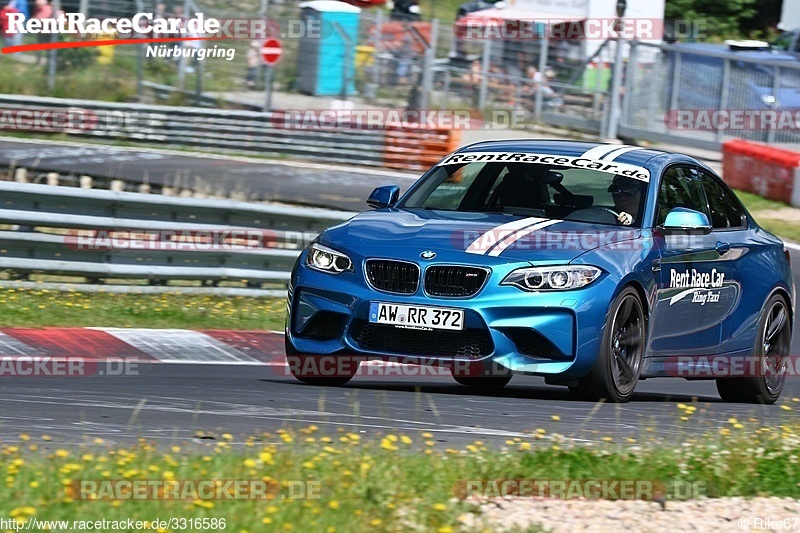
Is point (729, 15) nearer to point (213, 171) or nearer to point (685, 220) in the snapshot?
point (213, 171)

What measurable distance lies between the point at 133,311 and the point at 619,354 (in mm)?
4489

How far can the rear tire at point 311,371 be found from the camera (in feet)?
26.3

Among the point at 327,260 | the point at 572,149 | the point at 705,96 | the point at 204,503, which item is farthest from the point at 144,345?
the point at 705,96

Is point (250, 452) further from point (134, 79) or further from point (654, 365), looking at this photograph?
point (134, 79)

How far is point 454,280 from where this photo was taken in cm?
742

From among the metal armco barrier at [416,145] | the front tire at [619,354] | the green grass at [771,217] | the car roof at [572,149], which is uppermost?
the car roof at [572,149]

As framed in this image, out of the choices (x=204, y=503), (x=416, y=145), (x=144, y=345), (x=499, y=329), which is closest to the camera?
(x=204, y=503)

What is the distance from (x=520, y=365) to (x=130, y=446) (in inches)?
96.0

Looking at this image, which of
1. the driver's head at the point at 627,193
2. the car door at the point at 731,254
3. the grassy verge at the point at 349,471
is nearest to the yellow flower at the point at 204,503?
the grassy verge at the point at 349,471

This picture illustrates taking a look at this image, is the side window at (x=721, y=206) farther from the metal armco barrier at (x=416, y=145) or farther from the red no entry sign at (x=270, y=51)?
the red no entry sign at (x=270, y=51)

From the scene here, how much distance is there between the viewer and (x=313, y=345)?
7809mm

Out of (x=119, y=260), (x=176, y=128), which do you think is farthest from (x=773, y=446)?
(x=176, y=128)

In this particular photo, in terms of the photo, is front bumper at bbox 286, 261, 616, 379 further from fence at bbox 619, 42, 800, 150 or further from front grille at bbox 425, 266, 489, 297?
fence at bbox 619, 42, 800, 150

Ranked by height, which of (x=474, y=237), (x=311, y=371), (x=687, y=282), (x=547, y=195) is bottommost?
(x=311, y=371)
